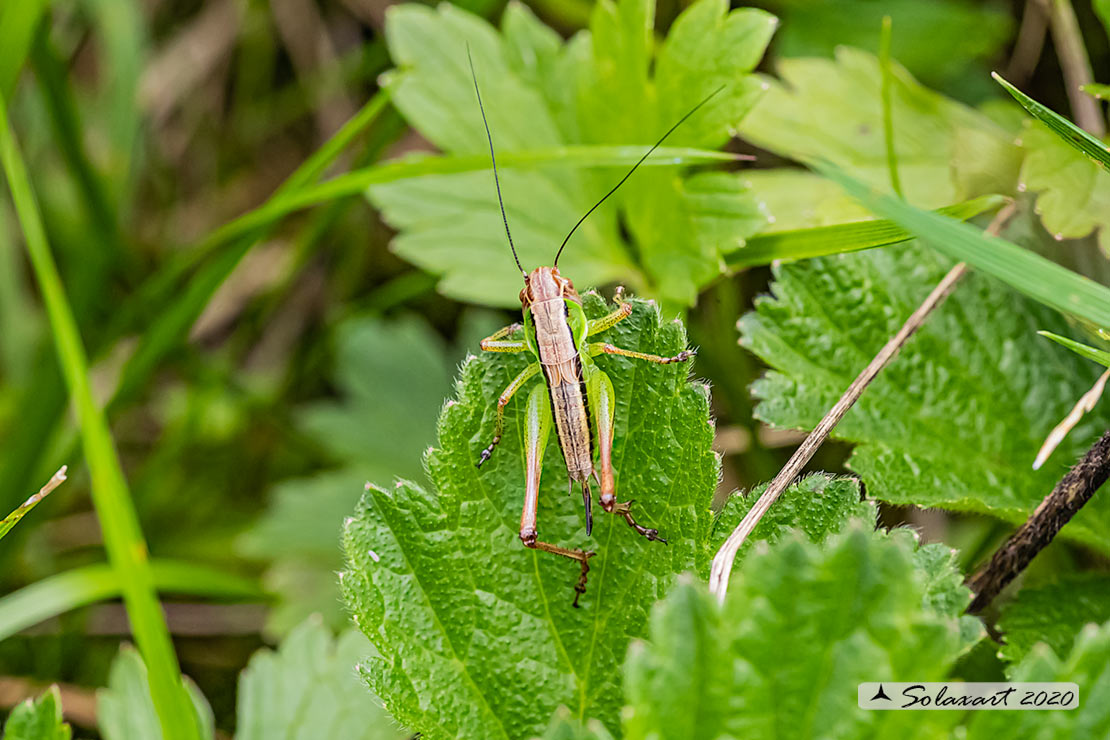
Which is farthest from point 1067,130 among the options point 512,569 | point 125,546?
point 125,546

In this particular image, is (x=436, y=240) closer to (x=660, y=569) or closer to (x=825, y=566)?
(x=660, y=569)

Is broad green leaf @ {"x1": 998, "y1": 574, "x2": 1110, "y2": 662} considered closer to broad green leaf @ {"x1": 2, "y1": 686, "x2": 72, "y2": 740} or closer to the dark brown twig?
the dark brown twig

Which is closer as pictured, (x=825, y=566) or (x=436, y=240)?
(x=825, y=566)

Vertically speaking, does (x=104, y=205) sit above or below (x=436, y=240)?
above

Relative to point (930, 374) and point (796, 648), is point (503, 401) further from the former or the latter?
point (930, 374)

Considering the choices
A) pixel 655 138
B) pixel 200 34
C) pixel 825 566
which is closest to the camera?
pixel 825 566

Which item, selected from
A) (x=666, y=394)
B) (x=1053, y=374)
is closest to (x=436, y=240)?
(x=666, y=394)

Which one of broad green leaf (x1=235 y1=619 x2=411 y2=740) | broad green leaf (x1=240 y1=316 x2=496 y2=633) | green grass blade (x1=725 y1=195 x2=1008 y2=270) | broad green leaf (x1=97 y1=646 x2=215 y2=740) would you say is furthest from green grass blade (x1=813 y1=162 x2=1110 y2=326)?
broad green leaf (x1=240 y1=316 x2=496 y2=633)
